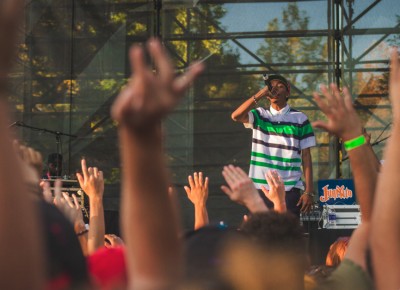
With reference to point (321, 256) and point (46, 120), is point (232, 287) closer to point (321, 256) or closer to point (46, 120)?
point (321, 256)

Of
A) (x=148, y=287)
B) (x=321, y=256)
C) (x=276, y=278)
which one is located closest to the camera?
(x=148, y=287)

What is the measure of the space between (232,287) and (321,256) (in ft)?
16.8

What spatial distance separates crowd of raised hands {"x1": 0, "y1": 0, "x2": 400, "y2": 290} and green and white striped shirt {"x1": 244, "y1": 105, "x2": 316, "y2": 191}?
365 centimetres

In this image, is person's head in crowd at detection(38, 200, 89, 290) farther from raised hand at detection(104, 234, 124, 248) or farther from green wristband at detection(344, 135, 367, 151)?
raised hand at detection(104, 234, 124, 248)

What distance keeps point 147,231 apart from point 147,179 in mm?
96

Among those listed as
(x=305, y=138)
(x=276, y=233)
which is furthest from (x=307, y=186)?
(x=276, y=233)

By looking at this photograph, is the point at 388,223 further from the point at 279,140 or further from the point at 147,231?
the point at 279,140

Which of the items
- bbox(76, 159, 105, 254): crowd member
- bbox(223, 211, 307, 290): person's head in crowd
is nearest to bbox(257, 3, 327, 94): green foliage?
bbox(76, 159, 105, 254): crowd member

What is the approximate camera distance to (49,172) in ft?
30.3

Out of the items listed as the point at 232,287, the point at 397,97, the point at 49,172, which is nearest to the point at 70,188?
the point at 49,172

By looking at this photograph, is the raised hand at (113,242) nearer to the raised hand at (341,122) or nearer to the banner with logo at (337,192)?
the raised hand at (341,122)

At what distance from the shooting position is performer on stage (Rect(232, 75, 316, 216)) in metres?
5.86

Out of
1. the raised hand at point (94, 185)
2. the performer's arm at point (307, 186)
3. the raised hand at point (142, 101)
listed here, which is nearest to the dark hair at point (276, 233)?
the raised hand at point (142, 101)

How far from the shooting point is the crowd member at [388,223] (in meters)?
1.97
